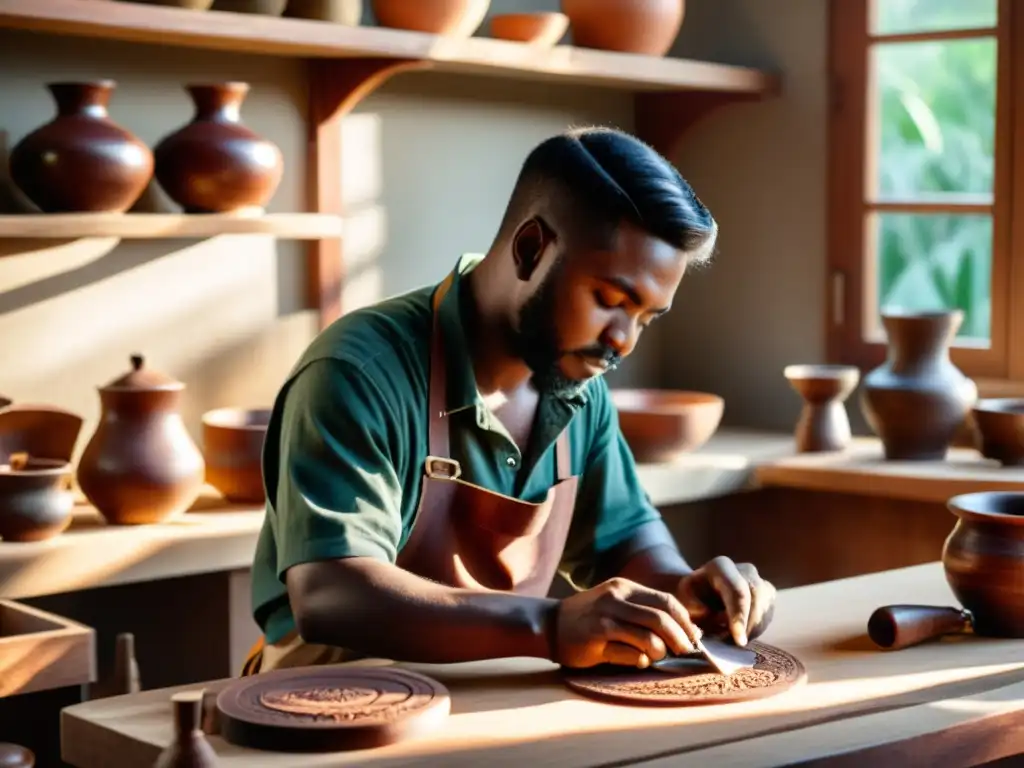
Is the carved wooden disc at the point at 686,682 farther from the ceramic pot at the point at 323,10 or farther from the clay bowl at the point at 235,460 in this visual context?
the ceramic pot at the point at 323,10

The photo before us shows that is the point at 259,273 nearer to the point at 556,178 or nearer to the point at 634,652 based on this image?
the point at 556,178

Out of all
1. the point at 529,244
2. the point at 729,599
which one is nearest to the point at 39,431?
the point at 529,244

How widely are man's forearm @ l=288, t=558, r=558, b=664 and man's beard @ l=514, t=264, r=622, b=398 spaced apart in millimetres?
366

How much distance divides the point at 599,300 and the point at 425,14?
1.81m

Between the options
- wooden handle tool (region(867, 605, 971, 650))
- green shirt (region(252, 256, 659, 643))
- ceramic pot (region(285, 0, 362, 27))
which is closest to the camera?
green shirt (region(252, 256, 659, 643))

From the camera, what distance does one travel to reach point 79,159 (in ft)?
10.7

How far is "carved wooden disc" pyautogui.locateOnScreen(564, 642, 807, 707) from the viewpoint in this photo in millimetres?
1913

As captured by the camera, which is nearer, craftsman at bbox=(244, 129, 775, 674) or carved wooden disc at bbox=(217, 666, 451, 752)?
carved wooden disc at bbox=(217, 666, 451, 752)

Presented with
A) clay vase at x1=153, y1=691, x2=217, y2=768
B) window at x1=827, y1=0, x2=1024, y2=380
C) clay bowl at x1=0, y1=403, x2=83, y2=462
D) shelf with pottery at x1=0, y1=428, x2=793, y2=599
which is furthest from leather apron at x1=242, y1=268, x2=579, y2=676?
window at x1=827, y1=0, x2=1024, y2=380

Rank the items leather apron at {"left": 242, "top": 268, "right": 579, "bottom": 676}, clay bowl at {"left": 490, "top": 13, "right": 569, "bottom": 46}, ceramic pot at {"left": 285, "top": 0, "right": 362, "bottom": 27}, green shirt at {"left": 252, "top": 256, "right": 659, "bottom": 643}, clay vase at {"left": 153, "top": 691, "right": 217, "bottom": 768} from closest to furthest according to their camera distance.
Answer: clay vase at {"left": 153, "top": 691, "right": 217, "bottom": 768}, green shirt at {"left": 252, "top": 256, "right": 659, "bottom": 643}, leather apron at {"left": 242, "top": 268, "right": 579, "bottom": 676}, ceramic pot at {"left": 285, "top": 0, "right": 362, "bottom": 27}, clay bowl at {"left": 490, "top": 13, "right": 569, "bottom": 46}

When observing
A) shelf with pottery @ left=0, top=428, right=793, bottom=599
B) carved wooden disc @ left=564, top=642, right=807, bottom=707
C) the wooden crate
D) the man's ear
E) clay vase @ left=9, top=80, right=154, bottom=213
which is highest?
clay vase @ left=9, top=80, right=154, bottom=213

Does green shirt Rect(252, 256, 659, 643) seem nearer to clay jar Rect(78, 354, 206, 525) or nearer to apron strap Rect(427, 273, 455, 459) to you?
apron strap Rect(427, 273, 455, 459)

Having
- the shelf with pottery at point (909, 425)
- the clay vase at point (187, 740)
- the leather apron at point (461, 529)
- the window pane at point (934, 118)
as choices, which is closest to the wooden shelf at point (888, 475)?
the shelf with pottery at point (909, 425)

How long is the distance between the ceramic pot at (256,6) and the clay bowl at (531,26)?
66 centimetres
